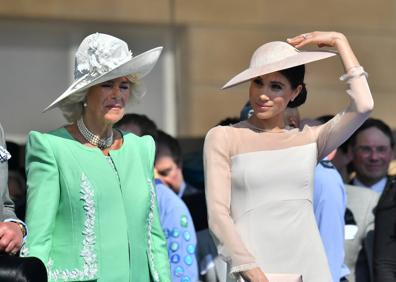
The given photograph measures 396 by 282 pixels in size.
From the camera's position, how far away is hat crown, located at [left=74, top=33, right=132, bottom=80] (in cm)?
600

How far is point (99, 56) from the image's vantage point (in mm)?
6043

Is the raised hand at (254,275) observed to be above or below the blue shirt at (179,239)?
above

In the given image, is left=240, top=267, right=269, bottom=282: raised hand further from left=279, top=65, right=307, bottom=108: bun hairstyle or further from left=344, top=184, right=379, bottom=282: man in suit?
left=344, top=184, right=379, bottom=282: man in suit

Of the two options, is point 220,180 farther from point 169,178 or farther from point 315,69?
point 315,69

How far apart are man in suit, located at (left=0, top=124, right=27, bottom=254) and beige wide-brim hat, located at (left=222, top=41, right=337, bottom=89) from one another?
3.56ft

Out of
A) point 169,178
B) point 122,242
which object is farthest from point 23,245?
point 169,178

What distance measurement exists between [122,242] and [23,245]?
1.37 feet

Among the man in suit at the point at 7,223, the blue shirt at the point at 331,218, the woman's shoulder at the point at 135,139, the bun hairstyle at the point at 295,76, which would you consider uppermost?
the bun hairstyle at the point at 295,76

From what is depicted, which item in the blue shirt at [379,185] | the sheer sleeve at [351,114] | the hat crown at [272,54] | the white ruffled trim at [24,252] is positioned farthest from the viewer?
the blue shirt at [379,185]

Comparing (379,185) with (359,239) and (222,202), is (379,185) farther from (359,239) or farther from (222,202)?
(222,202)

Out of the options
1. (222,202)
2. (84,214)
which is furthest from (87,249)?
(222,202)

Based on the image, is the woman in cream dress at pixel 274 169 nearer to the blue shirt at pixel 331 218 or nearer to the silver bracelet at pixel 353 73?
the silver bracelet at pixel 353 73

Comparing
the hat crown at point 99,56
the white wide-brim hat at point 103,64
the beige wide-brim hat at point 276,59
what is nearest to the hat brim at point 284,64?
the beige wide-brim hat at point 276,59

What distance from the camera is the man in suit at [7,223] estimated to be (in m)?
5.40
